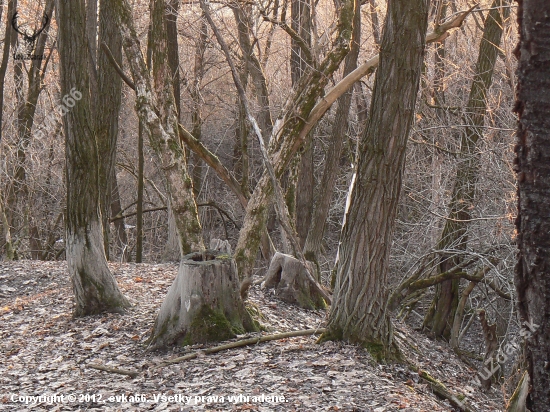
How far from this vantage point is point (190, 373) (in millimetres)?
5410

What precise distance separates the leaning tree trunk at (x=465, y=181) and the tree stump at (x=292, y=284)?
2.43 m

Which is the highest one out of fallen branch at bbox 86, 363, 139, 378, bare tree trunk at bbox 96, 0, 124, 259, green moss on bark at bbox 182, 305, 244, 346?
bare tree trunk at bbox 96, 0, 124, 259

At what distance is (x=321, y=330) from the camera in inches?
243

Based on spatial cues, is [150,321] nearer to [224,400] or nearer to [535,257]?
[224,400]

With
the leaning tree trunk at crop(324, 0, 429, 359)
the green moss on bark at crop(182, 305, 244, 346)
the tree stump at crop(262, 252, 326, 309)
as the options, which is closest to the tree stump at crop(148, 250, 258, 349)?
the green moss on bark at crop(182, 305, 244, 346)

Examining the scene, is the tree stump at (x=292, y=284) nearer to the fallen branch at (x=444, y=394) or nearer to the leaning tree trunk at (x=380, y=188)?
the leaning tree trunk at (x=380, y=188)

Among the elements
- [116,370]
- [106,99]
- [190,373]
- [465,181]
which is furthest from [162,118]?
[465,181]

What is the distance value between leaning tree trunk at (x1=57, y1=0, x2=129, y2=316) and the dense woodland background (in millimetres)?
171

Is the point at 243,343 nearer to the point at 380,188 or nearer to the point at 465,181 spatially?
the point at 380,188

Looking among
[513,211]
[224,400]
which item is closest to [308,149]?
[513,211]

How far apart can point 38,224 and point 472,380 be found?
12383 mm

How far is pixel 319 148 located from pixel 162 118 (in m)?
11.0

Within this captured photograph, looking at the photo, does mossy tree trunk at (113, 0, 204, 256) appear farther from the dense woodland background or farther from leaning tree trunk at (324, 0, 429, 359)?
leaning tree trunk at (324, 0, 429, 359)

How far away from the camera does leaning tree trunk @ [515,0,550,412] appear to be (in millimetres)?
2377
